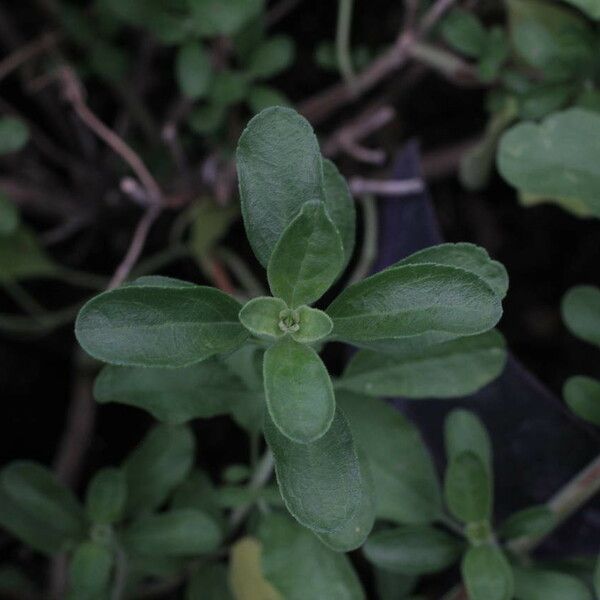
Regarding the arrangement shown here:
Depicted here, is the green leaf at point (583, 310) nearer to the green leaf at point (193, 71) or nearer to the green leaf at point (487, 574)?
the green leaf at point (487, 574)

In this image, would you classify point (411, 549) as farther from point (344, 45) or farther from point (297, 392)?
point (344, 45)

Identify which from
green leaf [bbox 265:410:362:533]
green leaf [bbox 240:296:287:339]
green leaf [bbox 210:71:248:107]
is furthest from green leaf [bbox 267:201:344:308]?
green leaf [bbox 210:71:248:107]

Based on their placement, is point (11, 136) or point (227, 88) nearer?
point (11, 136)

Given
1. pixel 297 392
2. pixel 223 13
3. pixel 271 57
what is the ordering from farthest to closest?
pixel 271 57 → pixel 223 13 → pixel 297 392

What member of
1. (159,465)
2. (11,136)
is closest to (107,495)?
(159,465)

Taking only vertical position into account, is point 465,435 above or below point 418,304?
below

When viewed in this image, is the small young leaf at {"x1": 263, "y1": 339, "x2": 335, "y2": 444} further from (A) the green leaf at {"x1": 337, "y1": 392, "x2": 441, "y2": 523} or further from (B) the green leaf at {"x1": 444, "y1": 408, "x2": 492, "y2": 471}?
(B) the green leaf at {"x1": 444, "y1": 408, "x2": 492, "y2": 471}

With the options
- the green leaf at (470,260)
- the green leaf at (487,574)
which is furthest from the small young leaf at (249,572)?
the green leaf at (470,260)
